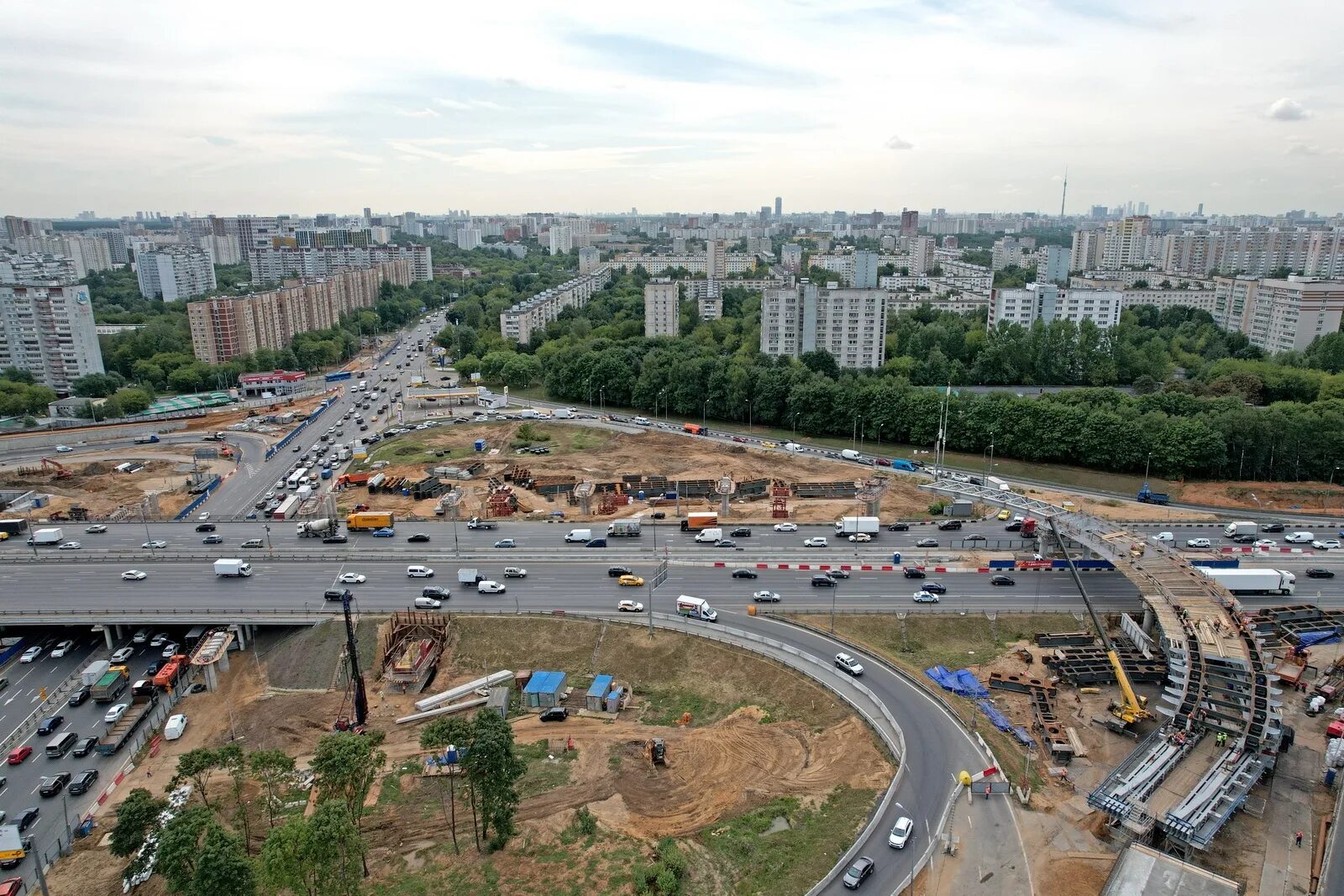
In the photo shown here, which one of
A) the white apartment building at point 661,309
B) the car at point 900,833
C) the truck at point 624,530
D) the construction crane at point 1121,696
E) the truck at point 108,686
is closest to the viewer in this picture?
the car at point 900,833

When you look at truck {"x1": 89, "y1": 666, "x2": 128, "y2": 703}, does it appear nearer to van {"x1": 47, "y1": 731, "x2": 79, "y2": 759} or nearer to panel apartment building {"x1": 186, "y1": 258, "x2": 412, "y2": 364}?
van {"x1": 47, "y1": 731, "x2": 79, "y2": 759}

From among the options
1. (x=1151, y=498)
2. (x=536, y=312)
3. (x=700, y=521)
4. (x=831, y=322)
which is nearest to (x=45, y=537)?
(x=700, y=521)

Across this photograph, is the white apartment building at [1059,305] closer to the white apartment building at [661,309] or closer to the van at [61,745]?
the white apartment building at [661,309]

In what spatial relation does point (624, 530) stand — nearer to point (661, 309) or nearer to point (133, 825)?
point (133, 825)

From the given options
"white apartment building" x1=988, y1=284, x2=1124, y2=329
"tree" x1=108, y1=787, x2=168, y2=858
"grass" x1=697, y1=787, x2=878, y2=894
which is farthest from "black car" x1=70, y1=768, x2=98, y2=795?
"white apartment building" x1=988, y1=284, x2=1124, y2=329

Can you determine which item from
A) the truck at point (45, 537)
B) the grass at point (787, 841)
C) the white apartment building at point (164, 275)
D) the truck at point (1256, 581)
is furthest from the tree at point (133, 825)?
the white apartment building at point (164, 275)

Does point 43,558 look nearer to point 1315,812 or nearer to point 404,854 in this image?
point 404,854
